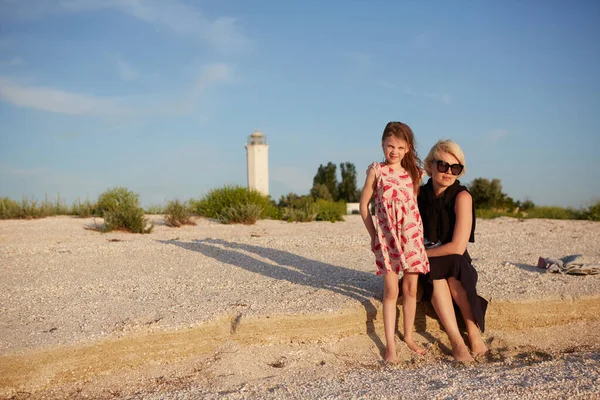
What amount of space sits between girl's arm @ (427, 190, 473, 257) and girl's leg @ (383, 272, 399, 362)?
41cm

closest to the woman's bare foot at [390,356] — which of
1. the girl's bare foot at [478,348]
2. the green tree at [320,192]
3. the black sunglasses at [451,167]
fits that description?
the girl's bare foot at [478,348]

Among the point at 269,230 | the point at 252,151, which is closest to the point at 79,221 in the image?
the point at 269,230

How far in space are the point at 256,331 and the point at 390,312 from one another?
1.10 metres

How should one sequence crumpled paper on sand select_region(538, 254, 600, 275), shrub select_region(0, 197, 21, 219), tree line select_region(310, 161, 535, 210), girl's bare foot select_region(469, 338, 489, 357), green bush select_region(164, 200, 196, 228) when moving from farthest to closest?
tree line select_region(310, 161, 535, 210)
shrub select_region(0, 197, 21, 219)
green bush select_region(164, 200, 196, 228)
crumpled paper on sand select_region(538, 254, 600, 275)
girl's bare foot select_region(469, 338, 489, 357)

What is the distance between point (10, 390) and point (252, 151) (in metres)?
26.1

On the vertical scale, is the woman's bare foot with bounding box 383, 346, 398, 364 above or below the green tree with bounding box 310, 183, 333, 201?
below

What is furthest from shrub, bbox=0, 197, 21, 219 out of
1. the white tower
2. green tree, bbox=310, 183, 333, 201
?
the white tower

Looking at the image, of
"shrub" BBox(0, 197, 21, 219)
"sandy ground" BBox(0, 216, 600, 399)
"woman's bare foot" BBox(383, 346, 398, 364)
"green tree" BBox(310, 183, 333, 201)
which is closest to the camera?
Answer: "sandy ground" BBox(0, 216, 600, 399)

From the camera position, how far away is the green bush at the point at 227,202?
12.7 meters

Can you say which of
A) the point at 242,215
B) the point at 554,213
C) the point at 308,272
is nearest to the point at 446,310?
the point at 308,272

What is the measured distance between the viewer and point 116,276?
234 inches

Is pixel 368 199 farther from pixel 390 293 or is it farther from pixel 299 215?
pixel 299 215

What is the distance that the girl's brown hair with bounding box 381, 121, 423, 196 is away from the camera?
4059 millimetres

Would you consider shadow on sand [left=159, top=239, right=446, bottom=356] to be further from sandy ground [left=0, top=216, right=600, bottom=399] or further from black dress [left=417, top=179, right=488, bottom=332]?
black dress [left=417, top=179, right=488, bottom=332]
